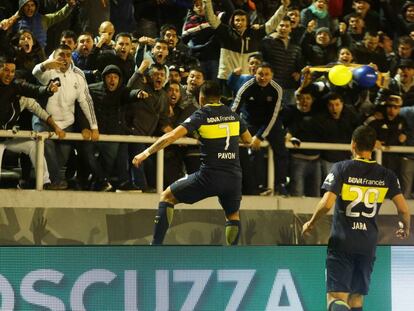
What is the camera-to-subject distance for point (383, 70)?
1736cm

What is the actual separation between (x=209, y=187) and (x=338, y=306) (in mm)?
2227

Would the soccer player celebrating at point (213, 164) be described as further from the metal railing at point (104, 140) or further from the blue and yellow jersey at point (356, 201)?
the metal railing at point (104, 140)

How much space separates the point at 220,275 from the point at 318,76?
6343 mm

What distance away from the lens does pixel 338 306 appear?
32.1 ft

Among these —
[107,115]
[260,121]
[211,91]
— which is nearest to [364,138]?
[211,91]

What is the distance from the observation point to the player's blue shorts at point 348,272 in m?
9.88

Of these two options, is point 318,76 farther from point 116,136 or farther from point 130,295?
point 130,295

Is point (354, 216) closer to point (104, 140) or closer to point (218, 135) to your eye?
point (218, 135)

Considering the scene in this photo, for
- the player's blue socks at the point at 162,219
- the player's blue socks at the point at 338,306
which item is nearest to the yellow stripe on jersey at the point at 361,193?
the player's blue socks at the point at 338,306

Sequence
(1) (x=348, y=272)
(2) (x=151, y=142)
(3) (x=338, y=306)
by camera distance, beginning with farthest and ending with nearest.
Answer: (2) (x=151, y=142) < (1) (x=348, y=272) < (3) (x=338, y=306)

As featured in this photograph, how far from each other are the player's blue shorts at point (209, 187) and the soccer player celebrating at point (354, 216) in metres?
1.66

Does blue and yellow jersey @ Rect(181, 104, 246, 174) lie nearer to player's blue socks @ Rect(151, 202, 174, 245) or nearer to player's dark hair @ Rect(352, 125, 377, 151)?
player's blue socks @ Rect(151, 202, 174, 245)

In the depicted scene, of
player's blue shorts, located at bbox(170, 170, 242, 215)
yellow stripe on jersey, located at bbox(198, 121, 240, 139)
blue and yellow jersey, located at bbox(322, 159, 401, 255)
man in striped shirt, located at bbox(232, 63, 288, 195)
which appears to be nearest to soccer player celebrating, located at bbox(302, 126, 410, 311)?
blue and yellow jersey, located at bbox(322, 159, 401, 255)

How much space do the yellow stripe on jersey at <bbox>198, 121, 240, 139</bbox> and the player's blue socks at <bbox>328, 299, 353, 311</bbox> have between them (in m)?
2.38
